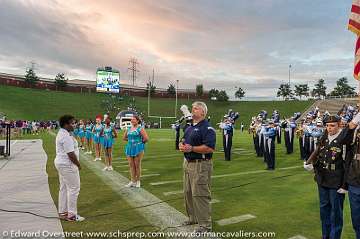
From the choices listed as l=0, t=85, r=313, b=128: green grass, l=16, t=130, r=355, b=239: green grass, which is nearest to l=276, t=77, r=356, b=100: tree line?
l=0, t=85, r=313, b=128: green grass

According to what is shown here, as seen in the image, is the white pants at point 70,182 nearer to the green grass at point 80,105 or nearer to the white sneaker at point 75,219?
the white sneaker at point 75,219

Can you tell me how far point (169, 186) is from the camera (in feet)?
31.3

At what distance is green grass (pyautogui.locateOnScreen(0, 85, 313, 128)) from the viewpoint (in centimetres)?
6382

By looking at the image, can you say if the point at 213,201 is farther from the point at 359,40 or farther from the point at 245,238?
the point at 359,40

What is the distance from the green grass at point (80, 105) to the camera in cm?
6382

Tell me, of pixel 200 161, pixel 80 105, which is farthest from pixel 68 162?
pixel 80 105

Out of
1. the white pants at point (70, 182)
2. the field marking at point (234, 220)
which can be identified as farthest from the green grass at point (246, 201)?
the white pants at point (70, 182)

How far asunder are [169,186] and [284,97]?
8712 cm

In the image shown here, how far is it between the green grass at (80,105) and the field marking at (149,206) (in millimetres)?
53094

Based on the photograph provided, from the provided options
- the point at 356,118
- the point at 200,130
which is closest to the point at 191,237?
the point at 200,130

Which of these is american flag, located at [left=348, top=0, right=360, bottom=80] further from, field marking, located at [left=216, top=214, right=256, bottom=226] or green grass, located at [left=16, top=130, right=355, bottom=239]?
field marking, located at [left=216, top=214, right=256, bottom=226]

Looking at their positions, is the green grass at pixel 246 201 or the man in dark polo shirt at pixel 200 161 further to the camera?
the green grass at pixel 246 201

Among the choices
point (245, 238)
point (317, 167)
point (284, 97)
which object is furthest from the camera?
point (284, 97)

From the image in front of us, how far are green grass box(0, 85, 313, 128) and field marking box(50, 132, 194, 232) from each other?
53.1 m
